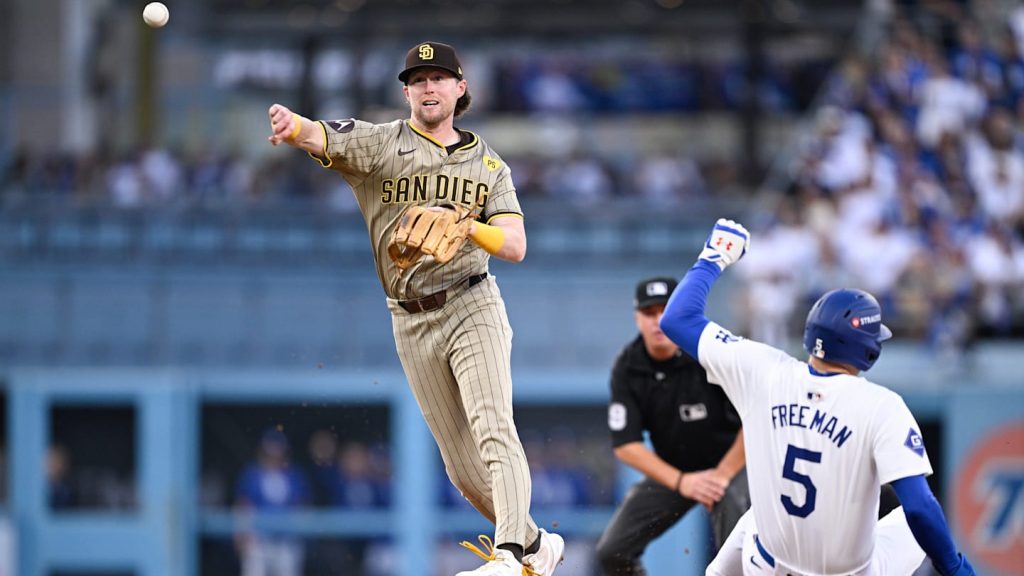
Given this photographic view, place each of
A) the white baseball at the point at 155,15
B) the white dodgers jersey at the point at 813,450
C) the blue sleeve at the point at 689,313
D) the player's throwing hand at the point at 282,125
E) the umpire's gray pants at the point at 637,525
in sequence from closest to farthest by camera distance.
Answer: the white dodgers jersey at the point at 813,450, the player's throwing hand at the point at 282,125, the blue sleeve at the point at 689,313, the white baseball at the point at 155,15, the umpire's gray pants at the point at 637,525

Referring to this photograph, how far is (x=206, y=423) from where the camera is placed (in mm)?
18359

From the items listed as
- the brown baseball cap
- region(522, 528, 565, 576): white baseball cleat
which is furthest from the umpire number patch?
the brown baseball cap

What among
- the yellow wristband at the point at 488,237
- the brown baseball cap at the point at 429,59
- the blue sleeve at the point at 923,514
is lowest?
the blue sleeve at the point at 923,514

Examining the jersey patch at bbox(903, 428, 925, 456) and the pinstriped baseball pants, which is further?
the pinstriped baseball pants

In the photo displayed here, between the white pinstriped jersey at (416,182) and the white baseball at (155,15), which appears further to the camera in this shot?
the white baseball at (155,15)

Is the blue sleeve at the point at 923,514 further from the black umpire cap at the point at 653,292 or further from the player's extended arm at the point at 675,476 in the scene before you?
the black umpire cap at the point at 653,292

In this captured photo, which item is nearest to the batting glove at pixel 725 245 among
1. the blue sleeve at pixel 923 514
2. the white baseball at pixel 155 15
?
the blue sleeve at pixel 923 514

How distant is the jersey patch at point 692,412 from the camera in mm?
7453

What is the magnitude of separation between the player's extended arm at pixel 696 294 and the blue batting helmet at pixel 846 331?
45cm

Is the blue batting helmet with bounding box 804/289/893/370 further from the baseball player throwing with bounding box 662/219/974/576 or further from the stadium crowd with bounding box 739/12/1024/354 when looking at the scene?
the stadium crowd with bounding box 739/12/1024/354

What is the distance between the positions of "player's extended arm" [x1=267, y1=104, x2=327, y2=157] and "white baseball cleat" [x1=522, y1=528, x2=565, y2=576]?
1752mm

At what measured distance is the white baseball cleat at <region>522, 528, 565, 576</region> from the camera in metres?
5.92

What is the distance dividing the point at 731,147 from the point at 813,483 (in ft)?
55.5

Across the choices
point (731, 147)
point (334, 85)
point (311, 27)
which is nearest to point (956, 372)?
point (731, 147)
